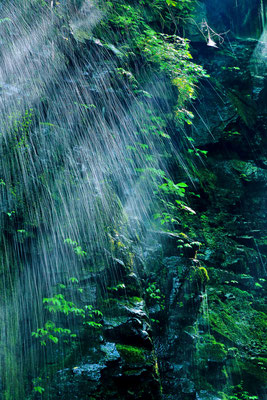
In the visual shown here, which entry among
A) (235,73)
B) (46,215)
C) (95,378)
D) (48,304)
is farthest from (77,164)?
(235,73)

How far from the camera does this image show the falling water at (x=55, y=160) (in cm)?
356

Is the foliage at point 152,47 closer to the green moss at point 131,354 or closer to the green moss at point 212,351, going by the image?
the green moss at point 212,351

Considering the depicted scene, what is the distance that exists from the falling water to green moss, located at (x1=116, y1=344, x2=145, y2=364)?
1.10 meters

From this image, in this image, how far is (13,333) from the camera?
329 cm

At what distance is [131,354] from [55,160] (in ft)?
10.7

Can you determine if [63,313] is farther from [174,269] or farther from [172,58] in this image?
[172,58]

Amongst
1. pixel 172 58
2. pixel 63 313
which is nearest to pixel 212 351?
pixel 63 313

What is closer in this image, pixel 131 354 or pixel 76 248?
pixel 131 354

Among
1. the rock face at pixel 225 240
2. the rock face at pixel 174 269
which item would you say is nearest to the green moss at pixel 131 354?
the rock face at pixel 174 269

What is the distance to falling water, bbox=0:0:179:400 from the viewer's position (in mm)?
3557

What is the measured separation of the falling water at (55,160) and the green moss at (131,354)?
110 cm

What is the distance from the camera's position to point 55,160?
4590 millimetres

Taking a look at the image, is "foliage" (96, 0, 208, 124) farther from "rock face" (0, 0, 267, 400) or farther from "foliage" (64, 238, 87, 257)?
"foliage" (64, 238, 87, 257)

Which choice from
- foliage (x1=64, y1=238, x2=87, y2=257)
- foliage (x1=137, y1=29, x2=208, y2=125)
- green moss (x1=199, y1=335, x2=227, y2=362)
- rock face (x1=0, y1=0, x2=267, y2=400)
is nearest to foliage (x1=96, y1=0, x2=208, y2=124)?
foliage (x1=137, y1=29, x2=208, y2=125)
